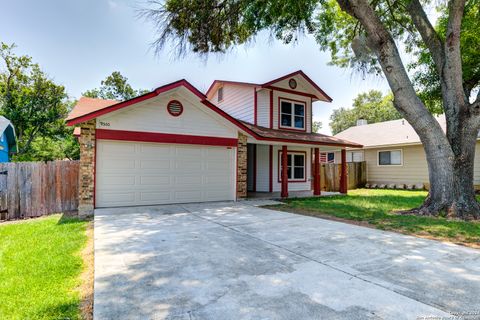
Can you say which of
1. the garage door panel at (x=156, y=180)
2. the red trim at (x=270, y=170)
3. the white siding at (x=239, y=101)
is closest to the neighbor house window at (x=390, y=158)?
the red trim at (x=270, y=170)

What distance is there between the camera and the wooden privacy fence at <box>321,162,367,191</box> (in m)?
17.9

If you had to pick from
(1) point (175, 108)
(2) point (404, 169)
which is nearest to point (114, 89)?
(1) point (175, 108)

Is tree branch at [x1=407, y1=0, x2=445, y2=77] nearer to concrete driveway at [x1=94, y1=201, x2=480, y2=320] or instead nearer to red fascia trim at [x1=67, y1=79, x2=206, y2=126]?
concrete driveway at [x1=94, y1=201, x2=480, y2=320]

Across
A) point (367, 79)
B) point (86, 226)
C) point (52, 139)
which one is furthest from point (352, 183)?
point (52, 139)

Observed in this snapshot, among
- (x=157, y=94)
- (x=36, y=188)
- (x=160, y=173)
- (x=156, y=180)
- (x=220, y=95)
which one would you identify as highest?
(x=220, y=95)

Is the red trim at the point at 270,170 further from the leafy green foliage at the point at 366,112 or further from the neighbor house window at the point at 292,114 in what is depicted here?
the leafy green foliage at the point at 366,112

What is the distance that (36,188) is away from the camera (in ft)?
29.3

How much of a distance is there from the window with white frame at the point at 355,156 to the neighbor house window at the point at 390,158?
159 cm

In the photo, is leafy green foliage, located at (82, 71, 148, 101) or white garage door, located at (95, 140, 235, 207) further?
leafy green foliage, located at (82, 71, 148, 101)

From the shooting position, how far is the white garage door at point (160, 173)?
29.4ft

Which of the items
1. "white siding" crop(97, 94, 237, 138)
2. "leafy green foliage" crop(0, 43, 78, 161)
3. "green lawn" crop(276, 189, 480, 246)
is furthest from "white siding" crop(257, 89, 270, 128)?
"leafy green foliage" crop(0, 43, 78, 161)

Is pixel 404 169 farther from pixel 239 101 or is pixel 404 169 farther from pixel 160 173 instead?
pixel 160 173

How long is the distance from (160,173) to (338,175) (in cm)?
1216

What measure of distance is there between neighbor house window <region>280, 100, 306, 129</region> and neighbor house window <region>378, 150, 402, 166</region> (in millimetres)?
7875
